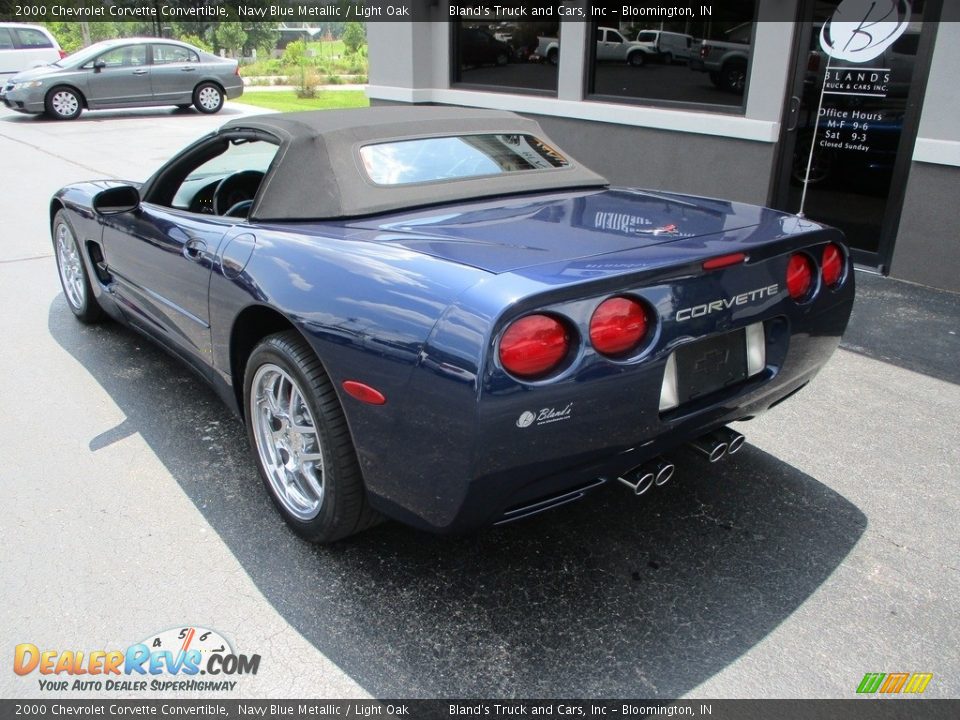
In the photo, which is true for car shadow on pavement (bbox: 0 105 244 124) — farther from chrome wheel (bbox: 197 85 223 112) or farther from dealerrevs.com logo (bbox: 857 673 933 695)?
dealerrevs.com logo (bbox: 857 673 933 695)

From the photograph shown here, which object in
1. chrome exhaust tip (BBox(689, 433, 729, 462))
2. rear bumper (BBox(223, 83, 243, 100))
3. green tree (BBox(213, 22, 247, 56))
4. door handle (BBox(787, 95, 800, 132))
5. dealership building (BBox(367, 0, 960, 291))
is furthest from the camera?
green tree (BBox(213, 22, 247, 56))

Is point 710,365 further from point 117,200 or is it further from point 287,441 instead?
point 117,200

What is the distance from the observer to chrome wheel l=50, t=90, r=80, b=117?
53.2 ft

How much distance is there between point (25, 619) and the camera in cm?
252

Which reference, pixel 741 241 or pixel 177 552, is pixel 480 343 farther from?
pixel 177 552

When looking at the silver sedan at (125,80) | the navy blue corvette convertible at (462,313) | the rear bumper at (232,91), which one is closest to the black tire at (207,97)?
the silver sedan at (125,80)

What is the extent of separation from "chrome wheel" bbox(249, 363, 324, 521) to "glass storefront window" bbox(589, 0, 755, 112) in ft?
18.5

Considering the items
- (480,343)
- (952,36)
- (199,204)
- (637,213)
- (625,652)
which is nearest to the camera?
(480,343)

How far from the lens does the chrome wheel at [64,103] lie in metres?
16.2

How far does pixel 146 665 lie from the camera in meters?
2.37

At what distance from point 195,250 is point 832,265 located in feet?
8.00

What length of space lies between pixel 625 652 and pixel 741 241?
4.34 ft

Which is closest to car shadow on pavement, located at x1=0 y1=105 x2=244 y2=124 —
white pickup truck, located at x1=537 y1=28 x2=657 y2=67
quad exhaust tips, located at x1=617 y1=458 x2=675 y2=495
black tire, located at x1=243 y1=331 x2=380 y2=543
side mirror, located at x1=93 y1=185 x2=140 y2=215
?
white pickup truck, located at x1=537 y1=28 x2=657 y2=67

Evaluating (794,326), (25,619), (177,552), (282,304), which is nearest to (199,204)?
(282,304)
